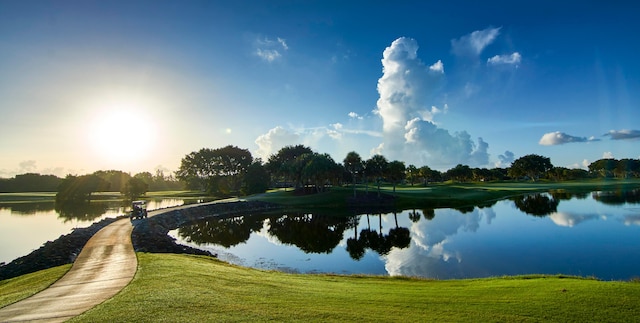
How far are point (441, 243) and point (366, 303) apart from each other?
1036 inches

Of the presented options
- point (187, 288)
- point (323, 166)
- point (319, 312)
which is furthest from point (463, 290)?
point (323, 166)

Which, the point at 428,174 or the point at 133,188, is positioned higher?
the point at 428,174

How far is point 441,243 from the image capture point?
35.4 m

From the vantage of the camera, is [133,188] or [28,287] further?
[133,188]

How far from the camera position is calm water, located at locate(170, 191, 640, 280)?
2550 cm

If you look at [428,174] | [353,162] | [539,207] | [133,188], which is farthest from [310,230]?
[428,174]

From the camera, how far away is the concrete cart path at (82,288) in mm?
11508

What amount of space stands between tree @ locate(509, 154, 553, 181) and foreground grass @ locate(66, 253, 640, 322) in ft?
598

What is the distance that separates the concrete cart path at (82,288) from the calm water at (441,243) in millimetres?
11305

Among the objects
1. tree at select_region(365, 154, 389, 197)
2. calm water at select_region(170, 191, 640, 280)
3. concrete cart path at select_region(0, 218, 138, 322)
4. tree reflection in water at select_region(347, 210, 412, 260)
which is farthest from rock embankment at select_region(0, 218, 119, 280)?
tree at select_region(365, 154, 389, 197)

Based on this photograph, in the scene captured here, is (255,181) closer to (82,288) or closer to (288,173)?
(288,173)

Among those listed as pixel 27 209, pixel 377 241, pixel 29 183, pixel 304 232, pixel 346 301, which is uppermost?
pixel 29 183

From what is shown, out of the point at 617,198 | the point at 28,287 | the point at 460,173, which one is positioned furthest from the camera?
the point at 460,173

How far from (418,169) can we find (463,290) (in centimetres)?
14345
